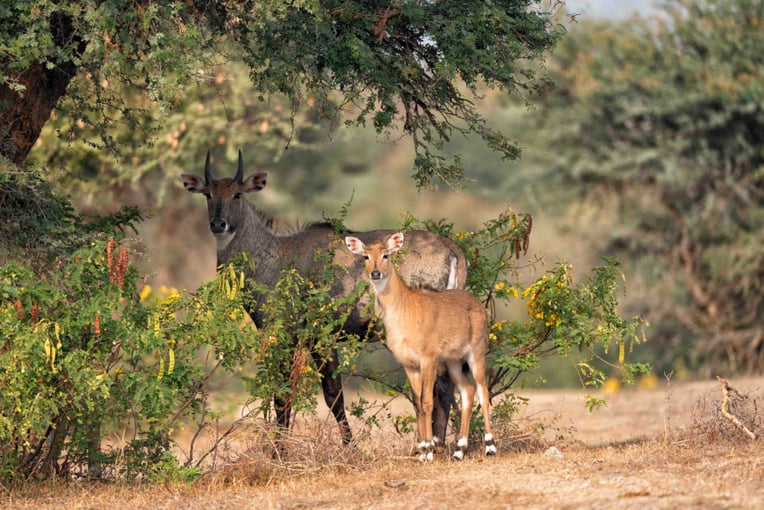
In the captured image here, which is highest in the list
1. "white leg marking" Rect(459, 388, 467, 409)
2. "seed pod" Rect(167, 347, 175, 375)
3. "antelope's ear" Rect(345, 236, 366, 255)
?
"antelope's ear" Rect(345, 236, 366, 255)

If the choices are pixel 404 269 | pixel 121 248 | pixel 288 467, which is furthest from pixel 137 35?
pixel 288 467

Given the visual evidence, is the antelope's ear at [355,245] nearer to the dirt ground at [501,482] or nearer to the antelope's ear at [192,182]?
the dirt ground at [501,482]

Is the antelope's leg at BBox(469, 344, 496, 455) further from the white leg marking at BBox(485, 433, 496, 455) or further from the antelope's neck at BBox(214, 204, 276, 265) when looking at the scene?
the antelope's neck at BBox(214, 204, 276, 265)

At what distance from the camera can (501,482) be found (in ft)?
30.9

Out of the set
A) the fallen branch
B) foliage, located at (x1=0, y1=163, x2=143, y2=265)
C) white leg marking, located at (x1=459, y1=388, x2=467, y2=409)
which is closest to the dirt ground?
the fallen branch

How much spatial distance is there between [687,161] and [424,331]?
1804cm

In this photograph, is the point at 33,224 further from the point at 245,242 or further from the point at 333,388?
the point at 333,388

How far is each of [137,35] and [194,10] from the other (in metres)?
0.78

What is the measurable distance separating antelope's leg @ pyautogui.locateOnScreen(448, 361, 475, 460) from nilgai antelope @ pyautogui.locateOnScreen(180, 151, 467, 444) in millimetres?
465

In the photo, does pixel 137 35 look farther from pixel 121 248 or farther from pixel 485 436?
pixel 485 436

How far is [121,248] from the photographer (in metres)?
10.1

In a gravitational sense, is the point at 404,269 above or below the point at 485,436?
above

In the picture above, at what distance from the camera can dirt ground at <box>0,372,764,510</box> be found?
28.5ft

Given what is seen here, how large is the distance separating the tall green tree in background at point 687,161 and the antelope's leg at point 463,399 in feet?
51.5
